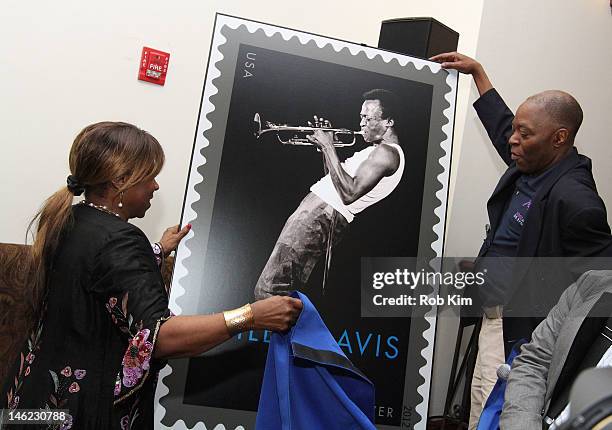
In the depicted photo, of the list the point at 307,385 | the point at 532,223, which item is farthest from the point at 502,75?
the point at 307,385

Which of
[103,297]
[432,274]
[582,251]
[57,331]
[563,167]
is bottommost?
[57,331]

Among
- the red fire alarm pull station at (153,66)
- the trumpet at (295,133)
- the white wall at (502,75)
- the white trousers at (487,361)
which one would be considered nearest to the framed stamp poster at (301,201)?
the trumpet at (295,133)

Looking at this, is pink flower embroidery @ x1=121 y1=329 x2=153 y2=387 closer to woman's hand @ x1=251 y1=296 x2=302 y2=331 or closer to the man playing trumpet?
woman's hand @ x1=251 y1=296 x2=302 y2=331

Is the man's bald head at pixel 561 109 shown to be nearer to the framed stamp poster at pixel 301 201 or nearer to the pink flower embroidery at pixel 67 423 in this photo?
the framed stamp poster at pixel 301 201

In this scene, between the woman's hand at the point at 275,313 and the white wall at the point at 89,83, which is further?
the white wall at the point at 89,83

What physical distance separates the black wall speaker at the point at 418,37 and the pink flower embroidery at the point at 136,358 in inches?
62.6

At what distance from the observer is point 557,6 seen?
12.7 ft

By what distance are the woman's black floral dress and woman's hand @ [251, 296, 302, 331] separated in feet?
0.74

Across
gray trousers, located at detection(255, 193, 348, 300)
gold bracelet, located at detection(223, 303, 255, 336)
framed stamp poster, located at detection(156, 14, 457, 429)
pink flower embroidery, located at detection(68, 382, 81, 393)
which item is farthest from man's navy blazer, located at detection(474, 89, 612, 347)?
pink flower embroidery, located at detection(68, 382, 81, 393)

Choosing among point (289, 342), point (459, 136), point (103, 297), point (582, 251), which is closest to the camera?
point (103, 297)

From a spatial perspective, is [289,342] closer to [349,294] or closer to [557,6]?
[349,294]

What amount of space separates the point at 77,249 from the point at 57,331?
205mm

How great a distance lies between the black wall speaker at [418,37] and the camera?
9.02 feet

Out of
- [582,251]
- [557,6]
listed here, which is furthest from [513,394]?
[557,6]
